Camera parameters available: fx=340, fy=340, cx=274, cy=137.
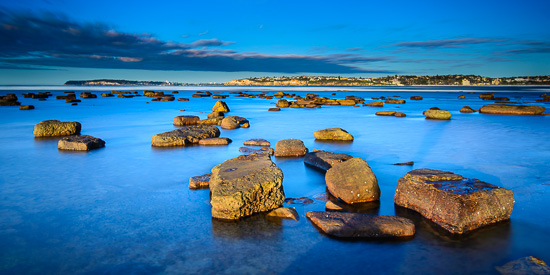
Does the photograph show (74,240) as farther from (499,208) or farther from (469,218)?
(499,208)

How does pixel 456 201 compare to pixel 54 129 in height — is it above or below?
above

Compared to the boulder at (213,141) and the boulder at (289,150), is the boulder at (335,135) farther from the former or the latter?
the boulder at (213,141)

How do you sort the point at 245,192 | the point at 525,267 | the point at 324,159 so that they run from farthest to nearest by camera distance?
the point at 324,159 → the point at 245,192 → the point at 525,267

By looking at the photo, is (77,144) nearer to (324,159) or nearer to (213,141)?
(213,141)

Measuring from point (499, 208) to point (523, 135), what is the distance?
11.6m

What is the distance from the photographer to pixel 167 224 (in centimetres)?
472

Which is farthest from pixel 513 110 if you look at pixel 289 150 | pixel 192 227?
pixel 192 227

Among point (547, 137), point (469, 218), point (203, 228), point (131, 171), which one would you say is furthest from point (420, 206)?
point (547, 137)

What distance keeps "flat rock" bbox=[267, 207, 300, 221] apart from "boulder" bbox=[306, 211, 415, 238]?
0.39m

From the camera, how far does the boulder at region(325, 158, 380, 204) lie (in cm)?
552

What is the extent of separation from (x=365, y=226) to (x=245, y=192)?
167 centimetres

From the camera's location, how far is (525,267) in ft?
11.2

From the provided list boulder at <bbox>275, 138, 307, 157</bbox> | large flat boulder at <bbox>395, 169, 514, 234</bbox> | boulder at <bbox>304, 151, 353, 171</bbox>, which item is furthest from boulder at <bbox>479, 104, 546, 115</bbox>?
large flat boulder at <bbox>395, 169, 514, 234</bbox>

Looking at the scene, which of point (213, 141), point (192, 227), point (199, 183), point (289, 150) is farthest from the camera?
point (213, 141)
